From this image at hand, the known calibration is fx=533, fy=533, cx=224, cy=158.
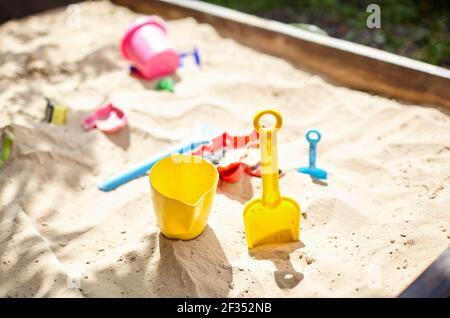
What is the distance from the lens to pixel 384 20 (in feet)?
11.0

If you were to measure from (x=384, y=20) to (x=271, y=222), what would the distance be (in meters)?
2.23

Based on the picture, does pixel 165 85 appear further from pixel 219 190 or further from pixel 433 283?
pixel 433 283

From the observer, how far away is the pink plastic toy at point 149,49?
272 centimetres

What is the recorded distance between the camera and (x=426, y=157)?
1.99 m

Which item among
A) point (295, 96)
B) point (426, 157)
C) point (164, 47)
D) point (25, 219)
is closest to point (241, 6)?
point (164, 47)

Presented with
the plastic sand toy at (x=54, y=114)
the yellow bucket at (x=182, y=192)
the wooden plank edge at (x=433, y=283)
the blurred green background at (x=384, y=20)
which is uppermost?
the yellow bucket at (x=182, y=192)

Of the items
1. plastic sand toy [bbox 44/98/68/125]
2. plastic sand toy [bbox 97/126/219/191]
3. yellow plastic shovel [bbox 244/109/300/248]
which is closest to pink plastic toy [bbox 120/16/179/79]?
plastic sand toy [bbox 44/98/68/125]

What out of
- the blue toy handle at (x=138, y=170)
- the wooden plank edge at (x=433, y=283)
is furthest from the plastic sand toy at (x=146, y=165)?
the wooden plank edge at (x=433, y=283)

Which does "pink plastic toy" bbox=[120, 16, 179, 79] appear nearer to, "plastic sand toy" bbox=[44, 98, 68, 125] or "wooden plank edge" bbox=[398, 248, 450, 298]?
"plastic sand toy" bbox=[44, 98, 68, 125]

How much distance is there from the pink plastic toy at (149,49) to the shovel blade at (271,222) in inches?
53.9

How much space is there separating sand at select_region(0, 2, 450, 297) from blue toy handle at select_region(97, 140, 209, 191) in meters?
0.03

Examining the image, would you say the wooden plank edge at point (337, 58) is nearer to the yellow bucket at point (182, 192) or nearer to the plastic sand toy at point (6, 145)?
the yellow bucket at point (182, 192)

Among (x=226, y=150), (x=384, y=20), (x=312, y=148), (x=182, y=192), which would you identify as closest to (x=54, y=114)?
(x=226, y=150)
